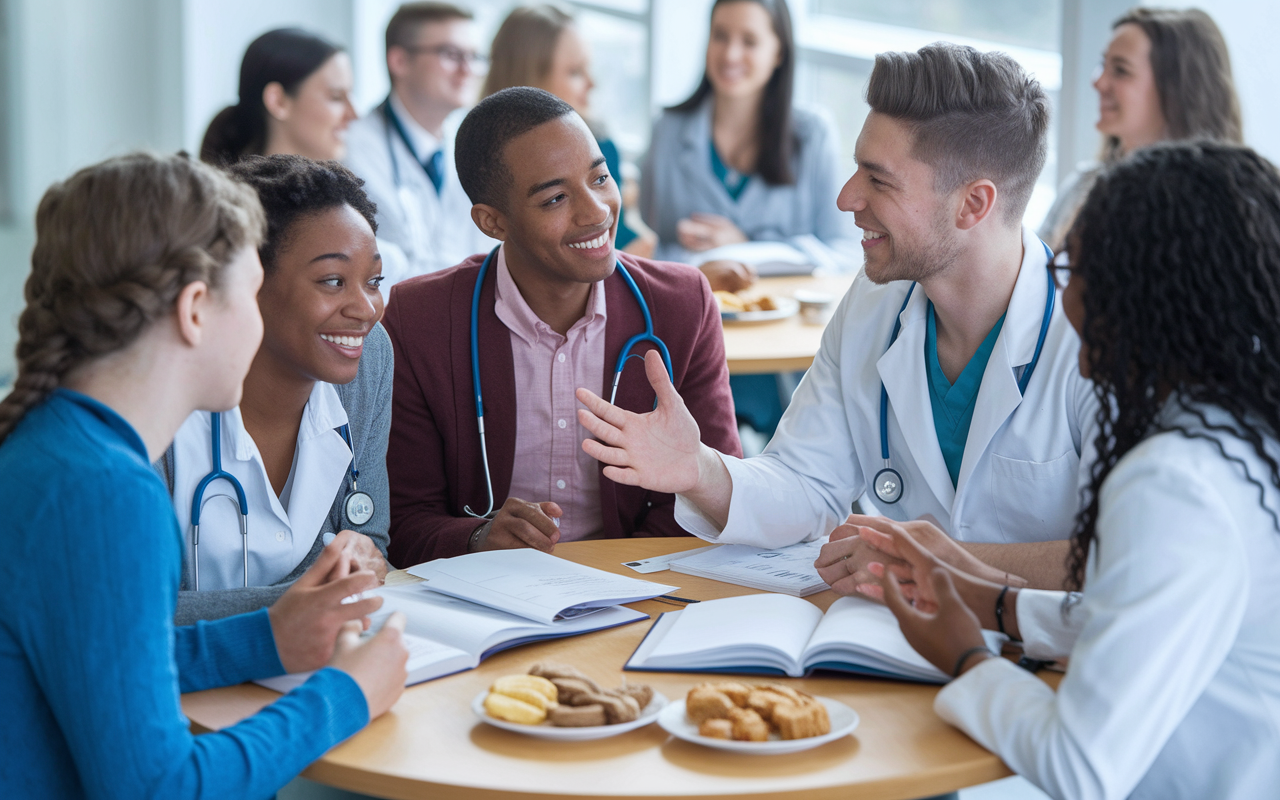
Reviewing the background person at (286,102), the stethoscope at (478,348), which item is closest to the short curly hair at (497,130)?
the stethoscope at (478,348)

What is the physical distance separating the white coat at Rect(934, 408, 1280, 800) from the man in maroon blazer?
41.8 inches

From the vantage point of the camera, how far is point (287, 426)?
168cm

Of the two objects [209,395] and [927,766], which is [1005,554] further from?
[209,395]

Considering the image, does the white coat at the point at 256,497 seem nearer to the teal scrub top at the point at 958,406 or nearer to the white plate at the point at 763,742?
the white plate at the point at 763,742

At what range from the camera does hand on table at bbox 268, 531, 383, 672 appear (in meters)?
1.19

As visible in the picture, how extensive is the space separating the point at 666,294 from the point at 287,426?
77cm

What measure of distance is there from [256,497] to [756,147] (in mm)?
3110

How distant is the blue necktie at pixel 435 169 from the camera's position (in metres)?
4.11

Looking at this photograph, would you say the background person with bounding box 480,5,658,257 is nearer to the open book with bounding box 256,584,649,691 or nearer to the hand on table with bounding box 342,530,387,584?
the hand on table with bounding box 342,530,387,584

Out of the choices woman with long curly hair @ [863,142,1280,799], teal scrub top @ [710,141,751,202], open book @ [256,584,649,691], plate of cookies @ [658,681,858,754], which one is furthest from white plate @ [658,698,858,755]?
teal scrub top @ [710,141,751,202]

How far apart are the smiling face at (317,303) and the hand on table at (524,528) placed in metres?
0.32

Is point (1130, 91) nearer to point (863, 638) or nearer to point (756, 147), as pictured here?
point (756, 147)

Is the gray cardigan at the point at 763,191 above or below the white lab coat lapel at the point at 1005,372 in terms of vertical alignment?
above

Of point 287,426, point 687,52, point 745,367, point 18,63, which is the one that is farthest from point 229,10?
point 287,426
